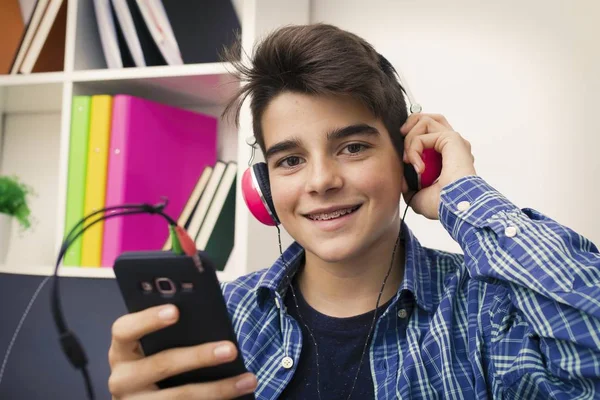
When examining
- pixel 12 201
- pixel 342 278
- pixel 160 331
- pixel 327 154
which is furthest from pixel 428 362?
pixel 12 201

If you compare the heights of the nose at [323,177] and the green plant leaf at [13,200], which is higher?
the nose at [323,177]

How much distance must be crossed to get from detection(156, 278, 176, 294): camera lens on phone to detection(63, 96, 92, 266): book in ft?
2.82

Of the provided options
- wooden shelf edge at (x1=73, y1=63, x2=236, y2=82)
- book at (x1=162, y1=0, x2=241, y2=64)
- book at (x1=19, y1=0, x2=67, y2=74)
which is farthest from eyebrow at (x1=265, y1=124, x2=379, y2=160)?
book at (x1=19, y1=0, x2=67, y2=74)

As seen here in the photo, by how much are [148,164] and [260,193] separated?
0.48 m

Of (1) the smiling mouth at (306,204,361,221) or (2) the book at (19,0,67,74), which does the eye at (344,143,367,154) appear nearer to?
(1) the smiling mouth at (306,204,361,221)

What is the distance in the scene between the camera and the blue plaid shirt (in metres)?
0.85

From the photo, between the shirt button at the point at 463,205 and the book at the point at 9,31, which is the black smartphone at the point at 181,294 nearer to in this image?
the shirt button at the point at 463,205

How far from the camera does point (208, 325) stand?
2.28 ft

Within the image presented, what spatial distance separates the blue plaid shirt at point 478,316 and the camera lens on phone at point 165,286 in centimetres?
47

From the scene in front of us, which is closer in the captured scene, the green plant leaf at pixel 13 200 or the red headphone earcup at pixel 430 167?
the red headphone earcup at pixel 430 167

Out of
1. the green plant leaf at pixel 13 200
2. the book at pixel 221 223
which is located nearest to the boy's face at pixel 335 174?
the book at pixel 221 223

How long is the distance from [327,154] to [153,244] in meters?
0.69

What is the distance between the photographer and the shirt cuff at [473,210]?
0.94 m

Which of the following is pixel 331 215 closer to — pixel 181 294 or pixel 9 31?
pixel 181 294
